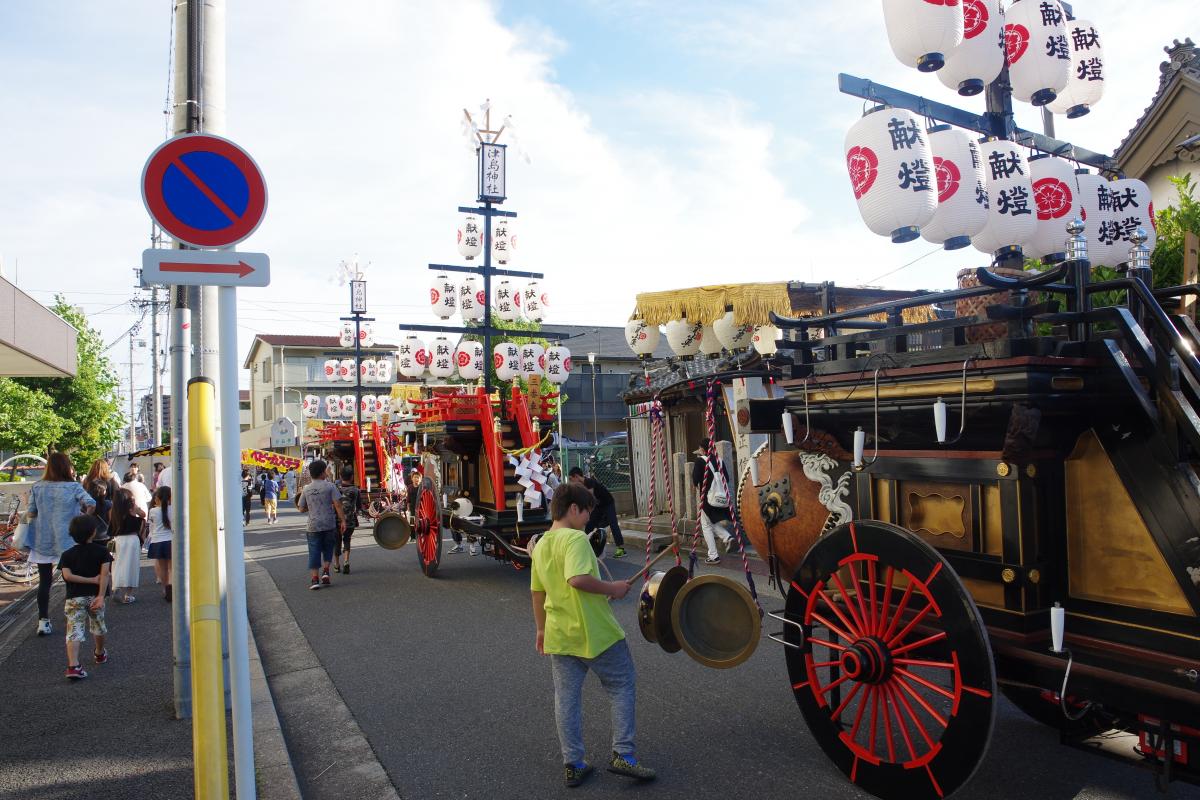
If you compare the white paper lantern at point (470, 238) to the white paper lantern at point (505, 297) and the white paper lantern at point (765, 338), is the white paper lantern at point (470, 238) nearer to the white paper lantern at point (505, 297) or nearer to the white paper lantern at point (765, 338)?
the white paper lantern at point (505, 297)

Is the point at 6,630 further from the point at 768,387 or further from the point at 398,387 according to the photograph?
the point at 398,387

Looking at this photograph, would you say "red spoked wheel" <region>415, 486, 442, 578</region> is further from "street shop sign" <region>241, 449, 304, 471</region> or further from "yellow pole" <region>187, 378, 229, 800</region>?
"street shop sign" <region>241, 449, 304, 471</region>

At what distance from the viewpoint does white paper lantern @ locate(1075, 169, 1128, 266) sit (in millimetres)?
6617

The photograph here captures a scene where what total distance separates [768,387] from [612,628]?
1.85 meters

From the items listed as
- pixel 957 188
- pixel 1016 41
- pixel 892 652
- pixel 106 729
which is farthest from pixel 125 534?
pixel 1016 41

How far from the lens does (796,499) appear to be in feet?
14.5

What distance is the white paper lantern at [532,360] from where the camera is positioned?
632 inches

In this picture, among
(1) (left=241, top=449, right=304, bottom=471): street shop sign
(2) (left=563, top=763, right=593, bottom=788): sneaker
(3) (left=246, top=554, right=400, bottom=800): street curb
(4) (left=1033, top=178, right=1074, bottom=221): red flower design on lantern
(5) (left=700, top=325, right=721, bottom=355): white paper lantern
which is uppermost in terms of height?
(4) (left=1033, top=178, right=1074, bottom=221): red flower design on lantern

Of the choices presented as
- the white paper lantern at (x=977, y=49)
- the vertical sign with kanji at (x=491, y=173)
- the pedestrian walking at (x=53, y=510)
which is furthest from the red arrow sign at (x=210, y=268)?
the vertical sign with kanji at (x=491, y=173)

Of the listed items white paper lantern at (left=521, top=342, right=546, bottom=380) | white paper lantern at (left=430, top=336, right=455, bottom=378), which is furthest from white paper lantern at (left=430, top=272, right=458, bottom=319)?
white paper lantern at (left=430, top=336, right=455, bottom=378)

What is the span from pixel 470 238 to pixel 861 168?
9.33 meters

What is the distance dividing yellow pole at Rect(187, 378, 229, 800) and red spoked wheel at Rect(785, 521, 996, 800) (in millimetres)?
2569

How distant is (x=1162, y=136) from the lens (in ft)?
39.8

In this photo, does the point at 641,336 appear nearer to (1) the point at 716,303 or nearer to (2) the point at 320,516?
(1) the point at 716,303
